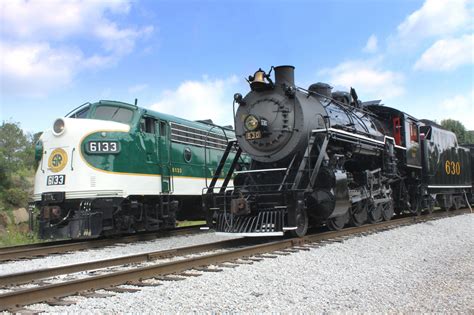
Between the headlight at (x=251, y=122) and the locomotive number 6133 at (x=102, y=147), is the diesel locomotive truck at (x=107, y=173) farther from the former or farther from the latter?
the headlight at (x=251, y=122)

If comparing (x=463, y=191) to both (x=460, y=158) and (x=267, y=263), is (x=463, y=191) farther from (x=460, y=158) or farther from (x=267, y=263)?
(x=267, y=263)

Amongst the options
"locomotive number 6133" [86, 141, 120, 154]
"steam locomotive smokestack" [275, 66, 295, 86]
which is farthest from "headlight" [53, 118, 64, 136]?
"steam locomotive smokestack" [275, 66, 295, 86]

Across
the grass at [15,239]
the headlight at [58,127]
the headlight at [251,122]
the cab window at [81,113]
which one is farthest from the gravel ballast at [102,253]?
the grass at [15,239]

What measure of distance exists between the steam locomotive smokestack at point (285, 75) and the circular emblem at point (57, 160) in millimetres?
5054

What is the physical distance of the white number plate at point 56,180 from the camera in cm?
993

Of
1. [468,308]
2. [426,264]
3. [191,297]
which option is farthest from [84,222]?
[468,308]

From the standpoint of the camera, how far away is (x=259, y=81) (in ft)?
31.3

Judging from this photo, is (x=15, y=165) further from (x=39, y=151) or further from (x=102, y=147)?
(x=102, y=147)

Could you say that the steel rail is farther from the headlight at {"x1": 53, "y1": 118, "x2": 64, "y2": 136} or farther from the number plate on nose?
the headlight at {"x1": 53, "y1": 118, "x2": 64, "y2": 136}

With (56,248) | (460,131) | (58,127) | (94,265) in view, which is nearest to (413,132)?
(58,127)

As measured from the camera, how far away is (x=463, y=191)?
18.4 m

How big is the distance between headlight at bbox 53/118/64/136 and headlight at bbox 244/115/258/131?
13.8 feet

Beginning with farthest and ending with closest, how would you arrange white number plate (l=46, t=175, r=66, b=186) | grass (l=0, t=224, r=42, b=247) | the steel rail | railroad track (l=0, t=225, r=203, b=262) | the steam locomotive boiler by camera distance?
grass (l=0, t=224, r=42, b=247) → white number plate (l=46, t=175, r=66, b=186) → the steam locomotive boiler → railroad track (l=0, t=225, r=203, b=262) → the steel rail

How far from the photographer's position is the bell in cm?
958
